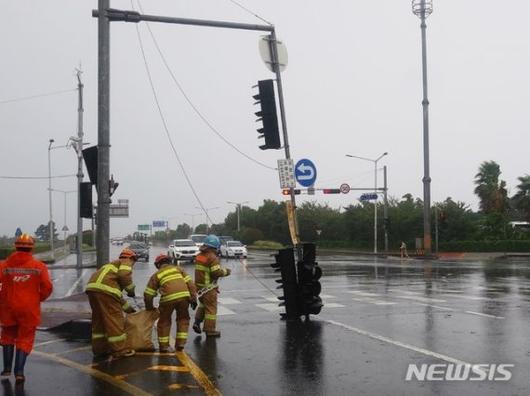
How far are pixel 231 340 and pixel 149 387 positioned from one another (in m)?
3.04

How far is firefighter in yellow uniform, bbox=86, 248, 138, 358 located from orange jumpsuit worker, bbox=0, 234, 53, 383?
0.95 meters

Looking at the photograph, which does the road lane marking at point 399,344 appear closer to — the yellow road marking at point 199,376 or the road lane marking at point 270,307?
the road lane marking at point 270,307

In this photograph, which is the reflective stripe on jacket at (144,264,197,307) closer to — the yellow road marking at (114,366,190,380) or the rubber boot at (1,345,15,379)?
the yellow road marking at (114,366,190,380)

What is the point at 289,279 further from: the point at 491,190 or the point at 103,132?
the point at 491,190

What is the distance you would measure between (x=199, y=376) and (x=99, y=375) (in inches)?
47.5

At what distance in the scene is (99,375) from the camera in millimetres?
7293

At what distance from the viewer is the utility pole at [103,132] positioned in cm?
1141

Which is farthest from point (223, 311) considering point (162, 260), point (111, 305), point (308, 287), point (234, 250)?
point (234, 250)

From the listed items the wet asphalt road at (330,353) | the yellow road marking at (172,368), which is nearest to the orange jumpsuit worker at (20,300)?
the wet asphalt road at (330,353)

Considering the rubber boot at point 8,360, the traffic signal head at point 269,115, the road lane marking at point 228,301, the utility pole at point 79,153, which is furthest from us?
the utility pole at point 79,153

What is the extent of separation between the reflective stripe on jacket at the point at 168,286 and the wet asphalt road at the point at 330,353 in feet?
2.63

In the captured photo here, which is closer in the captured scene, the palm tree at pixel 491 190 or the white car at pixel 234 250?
the white car at pixel 234 250

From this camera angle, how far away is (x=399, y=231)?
208ft

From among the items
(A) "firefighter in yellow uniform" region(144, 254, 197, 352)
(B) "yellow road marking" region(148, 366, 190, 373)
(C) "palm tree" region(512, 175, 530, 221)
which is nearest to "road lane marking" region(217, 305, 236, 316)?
(A) "firefighter in yellow uniform" region(144, 254, 197, 352)
